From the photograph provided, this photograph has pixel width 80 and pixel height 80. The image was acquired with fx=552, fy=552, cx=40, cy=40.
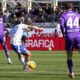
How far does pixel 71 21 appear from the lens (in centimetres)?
1708

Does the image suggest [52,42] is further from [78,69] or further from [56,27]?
[78,69]

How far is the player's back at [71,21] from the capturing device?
56.0 ft

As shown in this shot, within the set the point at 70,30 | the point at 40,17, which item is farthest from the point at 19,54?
the point at 40,17

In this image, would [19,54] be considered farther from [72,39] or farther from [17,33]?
[72,39]

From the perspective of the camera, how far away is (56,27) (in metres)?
39.8

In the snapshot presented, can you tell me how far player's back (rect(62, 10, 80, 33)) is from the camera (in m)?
17.1

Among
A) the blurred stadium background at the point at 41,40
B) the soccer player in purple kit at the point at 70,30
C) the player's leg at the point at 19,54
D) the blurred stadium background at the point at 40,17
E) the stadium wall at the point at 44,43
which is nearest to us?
the soccer player in purple kit at the point at 70,30

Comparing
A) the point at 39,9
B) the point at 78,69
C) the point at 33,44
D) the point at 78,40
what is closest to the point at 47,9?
the point at 39,9

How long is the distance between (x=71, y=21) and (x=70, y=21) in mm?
35

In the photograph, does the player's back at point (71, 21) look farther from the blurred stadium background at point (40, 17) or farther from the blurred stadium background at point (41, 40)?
the blurred stadium background at point (40, 17)

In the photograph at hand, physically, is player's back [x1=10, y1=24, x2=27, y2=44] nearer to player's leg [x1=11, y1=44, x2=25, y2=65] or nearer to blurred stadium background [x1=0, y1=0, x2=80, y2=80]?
player's leg [x1=11, y1=44, x2=25, y2=65]

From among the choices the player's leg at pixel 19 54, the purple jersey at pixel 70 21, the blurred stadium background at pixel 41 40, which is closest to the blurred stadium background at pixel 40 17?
the blurred stadium background at pixel 41 40

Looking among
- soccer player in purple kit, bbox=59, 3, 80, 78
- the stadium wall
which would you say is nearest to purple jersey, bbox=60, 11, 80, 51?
soccer player in purple kit, bbox=59, 3, 80, 78

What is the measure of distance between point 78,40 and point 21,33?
12.1 ft
